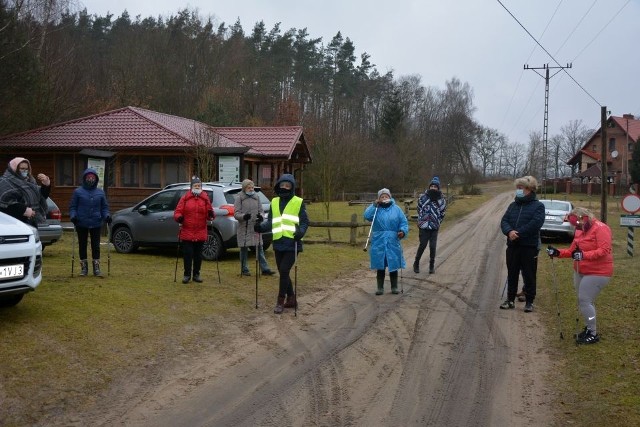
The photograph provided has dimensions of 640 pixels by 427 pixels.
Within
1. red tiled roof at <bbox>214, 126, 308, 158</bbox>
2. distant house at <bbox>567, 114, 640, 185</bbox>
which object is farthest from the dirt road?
distant house at <bbox>567, 114, 640, 185</bbox>

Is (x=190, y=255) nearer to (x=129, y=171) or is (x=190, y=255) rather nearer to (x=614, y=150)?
(x=129, y=171)

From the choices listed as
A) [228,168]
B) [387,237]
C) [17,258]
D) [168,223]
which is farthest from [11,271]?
[228,168]

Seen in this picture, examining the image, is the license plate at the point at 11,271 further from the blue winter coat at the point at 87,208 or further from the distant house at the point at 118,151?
the distant house at the point at 118,151

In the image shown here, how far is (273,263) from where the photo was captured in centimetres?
1482

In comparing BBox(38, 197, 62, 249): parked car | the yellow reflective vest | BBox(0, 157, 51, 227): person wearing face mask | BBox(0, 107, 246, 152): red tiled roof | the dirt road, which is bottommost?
the dirt road

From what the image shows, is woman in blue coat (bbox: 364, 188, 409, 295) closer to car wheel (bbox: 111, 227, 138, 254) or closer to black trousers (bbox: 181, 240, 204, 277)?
black trousers (bbox: 181, 240, 204, 277)

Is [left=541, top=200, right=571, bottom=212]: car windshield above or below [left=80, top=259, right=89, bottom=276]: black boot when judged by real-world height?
above

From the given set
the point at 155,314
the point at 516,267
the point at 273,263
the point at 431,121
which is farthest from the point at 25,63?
the point at 431,121

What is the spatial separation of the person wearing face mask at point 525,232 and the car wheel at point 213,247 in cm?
643

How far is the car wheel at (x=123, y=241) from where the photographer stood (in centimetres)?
1537

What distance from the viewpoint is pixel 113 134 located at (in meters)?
26.1

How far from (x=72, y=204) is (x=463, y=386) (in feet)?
23.6

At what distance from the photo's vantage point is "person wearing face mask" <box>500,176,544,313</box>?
9.85 m

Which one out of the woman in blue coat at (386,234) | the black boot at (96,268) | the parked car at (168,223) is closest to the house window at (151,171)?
the parked car at (168,223)
